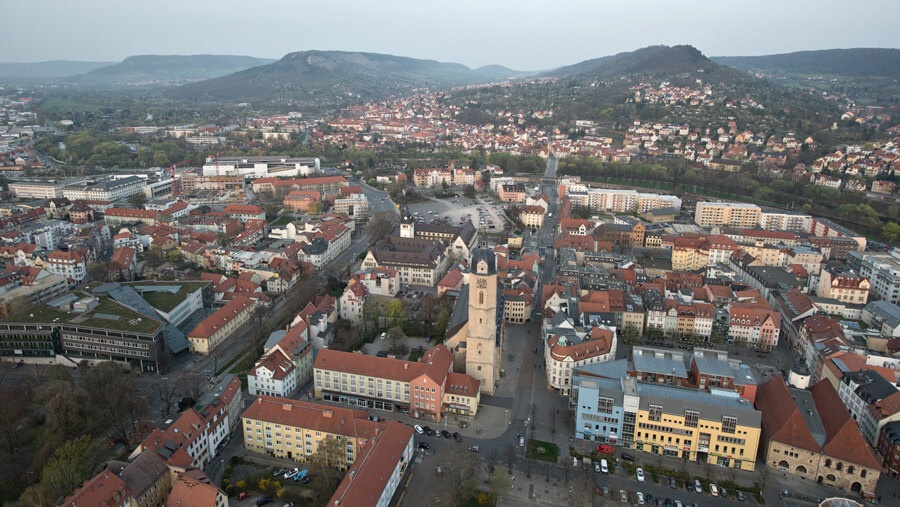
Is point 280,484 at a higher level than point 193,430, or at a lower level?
lower

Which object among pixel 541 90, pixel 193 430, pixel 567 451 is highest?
pixel 541 90

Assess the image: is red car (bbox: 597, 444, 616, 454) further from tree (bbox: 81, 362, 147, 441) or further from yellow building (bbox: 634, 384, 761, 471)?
tree (bbox: 81, 362, 147, 441)

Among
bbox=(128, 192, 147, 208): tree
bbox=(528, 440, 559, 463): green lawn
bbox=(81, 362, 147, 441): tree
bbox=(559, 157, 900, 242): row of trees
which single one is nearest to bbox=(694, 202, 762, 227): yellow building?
bbox=(559, 157, 900, 242): row of trees

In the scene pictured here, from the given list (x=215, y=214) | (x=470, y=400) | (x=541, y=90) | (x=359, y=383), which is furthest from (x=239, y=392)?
(x=541, y=90)

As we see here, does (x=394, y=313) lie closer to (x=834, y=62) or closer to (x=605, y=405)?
(x=605, y=405)

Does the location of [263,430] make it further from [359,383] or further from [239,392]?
[359,383]

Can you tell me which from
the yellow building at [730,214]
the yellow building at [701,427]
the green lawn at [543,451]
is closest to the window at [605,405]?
the yellow building at [701,427]

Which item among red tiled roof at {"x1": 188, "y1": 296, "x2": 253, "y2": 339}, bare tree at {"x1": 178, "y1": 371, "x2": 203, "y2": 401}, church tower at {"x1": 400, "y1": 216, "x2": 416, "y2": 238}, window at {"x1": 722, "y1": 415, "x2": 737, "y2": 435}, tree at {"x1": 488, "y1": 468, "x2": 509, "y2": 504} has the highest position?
church tower at {"x1": 400, "y1": 216, "x2": 416, "y2": 238}

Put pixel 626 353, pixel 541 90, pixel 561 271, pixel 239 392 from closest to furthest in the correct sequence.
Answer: pixel 239 392
pixel 626 353
pixel 561 271
pixel 541 90
